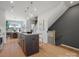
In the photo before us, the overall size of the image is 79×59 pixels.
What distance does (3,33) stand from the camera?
4578mm

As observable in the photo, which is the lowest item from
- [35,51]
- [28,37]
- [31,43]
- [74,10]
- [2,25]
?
[35,51]

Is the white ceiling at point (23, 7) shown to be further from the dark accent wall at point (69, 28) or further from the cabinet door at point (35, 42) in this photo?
the dark accent wall at point (69, 28)

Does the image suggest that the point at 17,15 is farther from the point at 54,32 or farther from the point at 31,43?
the point at 54,32

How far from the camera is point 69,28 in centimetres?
487

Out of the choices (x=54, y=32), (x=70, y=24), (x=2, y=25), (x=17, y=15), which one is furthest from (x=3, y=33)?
(x=70, y=24)

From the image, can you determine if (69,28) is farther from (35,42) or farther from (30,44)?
(30,44)

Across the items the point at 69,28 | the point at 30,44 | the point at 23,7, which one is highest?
the point at 23,7

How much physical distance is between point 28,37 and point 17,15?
84 centimetres

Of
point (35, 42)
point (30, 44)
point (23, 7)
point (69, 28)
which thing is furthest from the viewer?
point (69, 28)

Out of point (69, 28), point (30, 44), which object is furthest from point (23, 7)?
point (69, 28)

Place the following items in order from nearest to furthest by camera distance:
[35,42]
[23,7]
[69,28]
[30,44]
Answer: [23,7] < [30,44] < [35,42] < [69,28]

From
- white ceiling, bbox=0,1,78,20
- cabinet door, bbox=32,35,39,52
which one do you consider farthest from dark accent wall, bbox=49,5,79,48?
cabinet door, bbox=32,35,39,52

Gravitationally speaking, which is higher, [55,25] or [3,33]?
[55,25]

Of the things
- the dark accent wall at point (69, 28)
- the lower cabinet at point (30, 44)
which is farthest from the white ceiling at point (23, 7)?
the dark accent wall at point (69, 28)
